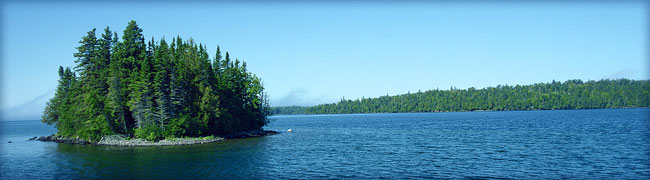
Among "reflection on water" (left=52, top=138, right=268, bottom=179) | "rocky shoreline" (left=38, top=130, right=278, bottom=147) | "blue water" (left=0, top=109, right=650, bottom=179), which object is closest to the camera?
"blue water" (left=0, top=109, right=650, bottom=179)

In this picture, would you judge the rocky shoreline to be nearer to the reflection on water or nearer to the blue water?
the reflection on water

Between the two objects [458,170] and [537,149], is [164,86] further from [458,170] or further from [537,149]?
[537,149]

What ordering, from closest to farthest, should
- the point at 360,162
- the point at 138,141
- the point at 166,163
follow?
the point at 360,162, the point at 166,163, the point at 138,141

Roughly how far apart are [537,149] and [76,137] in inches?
3225

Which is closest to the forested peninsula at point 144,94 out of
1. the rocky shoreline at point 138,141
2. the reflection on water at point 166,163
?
the rocky shoreline at point 138,141

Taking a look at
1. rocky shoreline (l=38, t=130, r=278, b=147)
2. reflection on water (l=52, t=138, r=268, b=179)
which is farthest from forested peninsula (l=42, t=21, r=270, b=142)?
reflection on water (l=52, t=138, r=268, b=179)

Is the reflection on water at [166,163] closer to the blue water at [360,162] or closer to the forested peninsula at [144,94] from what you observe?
the blue water at [360,162]

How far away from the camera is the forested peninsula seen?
69250 millimetres

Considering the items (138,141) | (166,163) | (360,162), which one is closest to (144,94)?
(138,141)

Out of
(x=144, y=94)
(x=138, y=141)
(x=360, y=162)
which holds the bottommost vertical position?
(x=360, y=162)

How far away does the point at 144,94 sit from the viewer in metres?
69.0

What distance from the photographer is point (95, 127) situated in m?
72.4

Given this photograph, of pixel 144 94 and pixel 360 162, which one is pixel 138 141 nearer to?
pixel 144 94

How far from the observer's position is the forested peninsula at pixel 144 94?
69.2m
